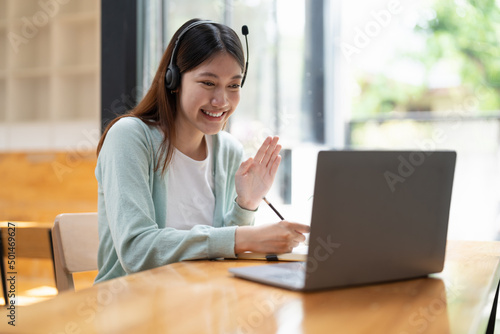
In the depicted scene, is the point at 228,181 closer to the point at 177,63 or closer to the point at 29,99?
the point at 177,63

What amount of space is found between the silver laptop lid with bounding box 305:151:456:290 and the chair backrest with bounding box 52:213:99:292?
751mm

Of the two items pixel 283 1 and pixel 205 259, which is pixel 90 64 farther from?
Result: pixel 205 259

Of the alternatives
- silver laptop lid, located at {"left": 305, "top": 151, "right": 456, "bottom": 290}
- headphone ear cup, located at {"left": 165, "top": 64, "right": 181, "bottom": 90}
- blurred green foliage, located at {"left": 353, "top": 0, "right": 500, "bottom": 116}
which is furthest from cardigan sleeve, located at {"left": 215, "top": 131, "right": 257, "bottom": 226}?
blurred green foliage, located at {"left": 353, "top": 0, "right": 500, "bottom": 116}

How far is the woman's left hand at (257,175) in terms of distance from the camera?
138 cm

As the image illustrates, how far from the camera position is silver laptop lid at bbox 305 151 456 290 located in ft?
2.57

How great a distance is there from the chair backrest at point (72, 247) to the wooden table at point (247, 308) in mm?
467

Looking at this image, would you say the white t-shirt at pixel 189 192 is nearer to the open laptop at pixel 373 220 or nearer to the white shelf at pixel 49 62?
the open laptop at pixel 373 220

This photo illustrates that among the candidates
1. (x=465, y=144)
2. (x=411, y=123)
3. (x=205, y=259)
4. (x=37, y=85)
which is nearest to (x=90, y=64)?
(x=37, y=85)

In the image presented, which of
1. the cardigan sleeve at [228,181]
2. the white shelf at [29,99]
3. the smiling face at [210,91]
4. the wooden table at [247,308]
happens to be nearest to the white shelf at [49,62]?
the white shelf at [29,99]

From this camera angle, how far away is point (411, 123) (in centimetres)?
367

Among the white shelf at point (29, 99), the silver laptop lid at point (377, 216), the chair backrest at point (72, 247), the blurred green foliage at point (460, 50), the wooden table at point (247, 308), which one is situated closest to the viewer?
the wooden table at point (247, 308)

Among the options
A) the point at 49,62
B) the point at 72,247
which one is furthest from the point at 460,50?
the point at 72,247

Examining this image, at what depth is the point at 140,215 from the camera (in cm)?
115

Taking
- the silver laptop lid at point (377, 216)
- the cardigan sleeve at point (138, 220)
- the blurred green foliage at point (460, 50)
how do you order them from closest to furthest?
the silver laptop lid at point (377, 216), the cardigan sleeve at point (138, 220), the blurred green foliage at point (460, 50)
